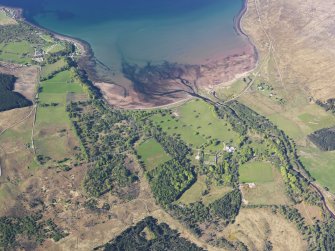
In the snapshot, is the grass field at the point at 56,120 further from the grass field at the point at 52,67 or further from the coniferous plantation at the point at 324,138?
the coniferous plantation at the point at 324,138

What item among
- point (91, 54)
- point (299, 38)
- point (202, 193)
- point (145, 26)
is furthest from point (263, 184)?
point (145, 26)

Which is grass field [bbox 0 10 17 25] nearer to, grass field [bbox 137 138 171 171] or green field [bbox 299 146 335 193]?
grass field [bbox 137 138 171 171]

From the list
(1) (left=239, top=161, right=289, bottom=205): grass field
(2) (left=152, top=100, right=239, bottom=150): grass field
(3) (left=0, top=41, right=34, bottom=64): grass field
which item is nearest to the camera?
(1) (left=239, top=161, right=289, bottom=205): grass field

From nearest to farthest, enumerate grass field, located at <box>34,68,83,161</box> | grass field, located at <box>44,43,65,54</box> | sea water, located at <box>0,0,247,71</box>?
1. grass field, located at <box>34,68,83,161</box>
2. grass field, located at <box>44,43,65,54</box>
3. sea water, located at <box>0,0,247,71</box>

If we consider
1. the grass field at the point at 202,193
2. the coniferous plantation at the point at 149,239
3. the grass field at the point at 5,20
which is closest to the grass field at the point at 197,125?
the grass field at the point at 202,193

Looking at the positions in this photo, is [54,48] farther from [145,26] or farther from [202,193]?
[202,193]

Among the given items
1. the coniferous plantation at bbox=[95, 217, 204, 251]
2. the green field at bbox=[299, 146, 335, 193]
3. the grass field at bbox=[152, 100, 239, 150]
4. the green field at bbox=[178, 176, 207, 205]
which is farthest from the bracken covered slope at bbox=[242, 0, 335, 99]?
the coniferous plantation at bbox=[95, 217, 204, 251]
